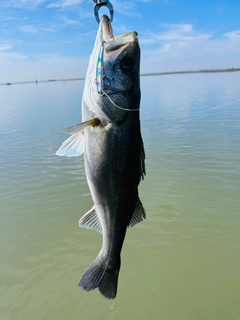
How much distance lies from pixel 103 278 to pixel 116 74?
1675 millimetres

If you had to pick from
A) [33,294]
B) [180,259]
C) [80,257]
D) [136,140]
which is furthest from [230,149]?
[136,140]

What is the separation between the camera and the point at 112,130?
2154mm

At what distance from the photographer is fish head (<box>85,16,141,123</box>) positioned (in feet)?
6.98

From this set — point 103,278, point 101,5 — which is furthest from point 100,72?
point 103,278

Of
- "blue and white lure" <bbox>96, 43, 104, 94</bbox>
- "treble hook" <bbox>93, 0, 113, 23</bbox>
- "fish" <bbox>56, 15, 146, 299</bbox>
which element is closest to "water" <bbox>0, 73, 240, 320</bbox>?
"fish" <bbox>56, 15, 146, 299</bbox>

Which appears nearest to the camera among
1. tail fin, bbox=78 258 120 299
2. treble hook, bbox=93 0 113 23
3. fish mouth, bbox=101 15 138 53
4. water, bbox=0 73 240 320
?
fish mouth, bbox=101 15 138 53

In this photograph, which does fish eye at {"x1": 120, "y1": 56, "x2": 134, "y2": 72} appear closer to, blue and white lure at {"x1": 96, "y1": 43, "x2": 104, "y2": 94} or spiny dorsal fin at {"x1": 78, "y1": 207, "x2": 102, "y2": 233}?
blue and white lure at {"x1": 96, "y1": 43, "x2": 104, "y2": 94}

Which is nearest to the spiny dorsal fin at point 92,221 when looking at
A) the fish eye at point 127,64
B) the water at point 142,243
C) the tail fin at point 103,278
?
the tail fin at point 103,278

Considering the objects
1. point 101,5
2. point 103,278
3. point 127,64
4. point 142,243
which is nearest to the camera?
point 127,64

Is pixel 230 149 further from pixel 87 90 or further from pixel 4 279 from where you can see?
pixel 87 90

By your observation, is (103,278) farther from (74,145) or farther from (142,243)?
(142,243)

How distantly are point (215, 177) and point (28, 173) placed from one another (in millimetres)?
6646

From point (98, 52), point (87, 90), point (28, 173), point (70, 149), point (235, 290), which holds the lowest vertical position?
point (235, 290)

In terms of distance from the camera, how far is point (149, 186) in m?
8.91
